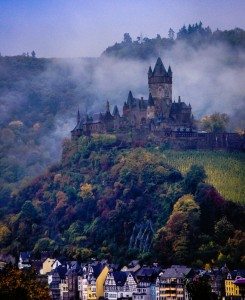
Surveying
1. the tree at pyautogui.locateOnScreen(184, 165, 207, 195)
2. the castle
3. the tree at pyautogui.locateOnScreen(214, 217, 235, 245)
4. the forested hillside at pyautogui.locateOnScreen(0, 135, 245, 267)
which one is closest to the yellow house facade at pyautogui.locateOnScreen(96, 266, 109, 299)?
the forested hillside at pyautogui.locateOnScreen(0, 135, 245, 267)

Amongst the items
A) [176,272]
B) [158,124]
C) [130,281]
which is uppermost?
[158,124]

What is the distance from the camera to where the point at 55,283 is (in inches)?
2522

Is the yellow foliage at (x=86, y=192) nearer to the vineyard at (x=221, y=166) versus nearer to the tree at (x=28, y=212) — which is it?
the tree at (x=28, y=212)

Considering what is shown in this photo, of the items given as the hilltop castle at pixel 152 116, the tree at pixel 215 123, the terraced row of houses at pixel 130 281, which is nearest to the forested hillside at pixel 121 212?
the hilltop castle at pixel 152 116

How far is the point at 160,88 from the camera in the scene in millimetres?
82688

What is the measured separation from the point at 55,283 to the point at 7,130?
46461mm

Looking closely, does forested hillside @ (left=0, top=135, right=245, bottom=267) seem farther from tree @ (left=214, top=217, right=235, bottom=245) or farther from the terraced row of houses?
the terraced row of houses

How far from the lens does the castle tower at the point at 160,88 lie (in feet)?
268

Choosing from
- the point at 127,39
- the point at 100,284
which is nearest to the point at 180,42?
the point at 127,39

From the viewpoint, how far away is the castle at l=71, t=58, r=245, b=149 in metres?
78.1

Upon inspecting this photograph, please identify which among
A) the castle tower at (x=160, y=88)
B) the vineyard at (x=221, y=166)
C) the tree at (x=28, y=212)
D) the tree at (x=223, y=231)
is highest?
the castle tower at (x=160, y=88)

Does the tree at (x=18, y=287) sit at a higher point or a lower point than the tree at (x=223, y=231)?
lower

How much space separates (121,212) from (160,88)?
43.7ft

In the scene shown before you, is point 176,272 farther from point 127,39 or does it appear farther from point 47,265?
point 127,39
